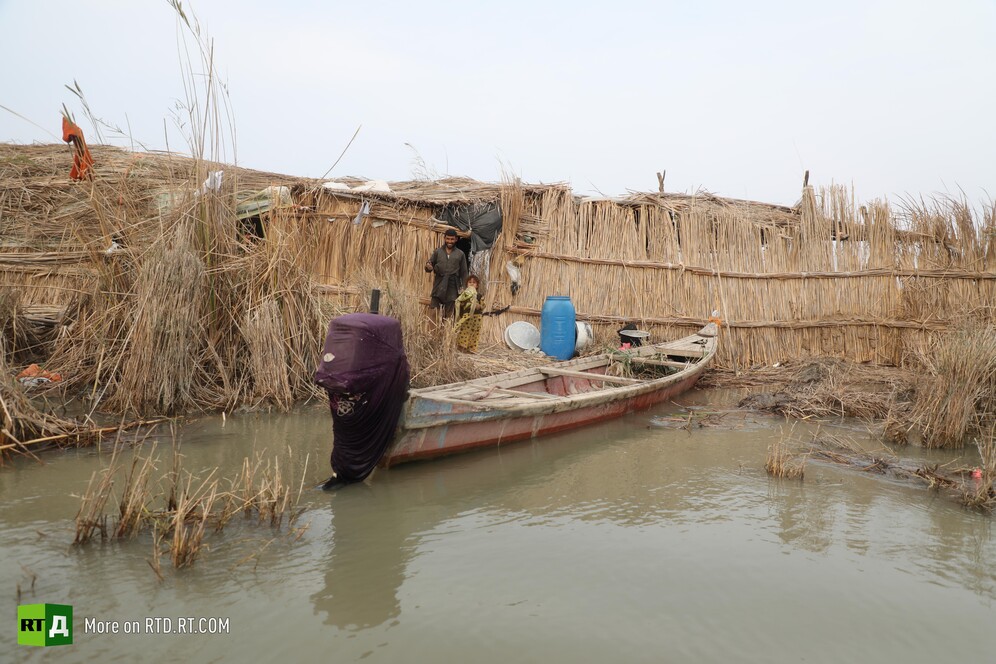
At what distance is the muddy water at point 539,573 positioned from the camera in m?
2.55

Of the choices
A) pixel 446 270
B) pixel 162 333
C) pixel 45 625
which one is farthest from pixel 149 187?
pixel 45 625

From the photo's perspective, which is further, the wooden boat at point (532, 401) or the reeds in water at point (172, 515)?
the wooden boat at point (532, 401)

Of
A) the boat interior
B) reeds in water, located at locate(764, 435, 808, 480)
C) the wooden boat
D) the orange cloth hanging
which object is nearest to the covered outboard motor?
the wooden boat

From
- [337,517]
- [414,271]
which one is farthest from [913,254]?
[337,517]

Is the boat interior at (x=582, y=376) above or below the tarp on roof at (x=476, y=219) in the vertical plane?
below

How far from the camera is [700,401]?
794cm

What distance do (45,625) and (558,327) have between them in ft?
23.1

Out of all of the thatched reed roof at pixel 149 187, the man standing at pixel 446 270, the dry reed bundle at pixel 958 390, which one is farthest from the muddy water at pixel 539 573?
the man standing at pixel 446 270

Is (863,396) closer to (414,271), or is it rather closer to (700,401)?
(700,401)

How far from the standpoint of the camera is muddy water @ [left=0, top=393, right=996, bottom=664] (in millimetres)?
2555

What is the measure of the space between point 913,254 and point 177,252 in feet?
30.5

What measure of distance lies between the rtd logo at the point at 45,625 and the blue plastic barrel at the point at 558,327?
6.92 metres

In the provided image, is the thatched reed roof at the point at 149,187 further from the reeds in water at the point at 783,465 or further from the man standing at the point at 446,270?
the reeds in water at the point at 783,465

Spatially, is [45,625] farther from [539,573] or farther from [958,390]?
[958,390]
